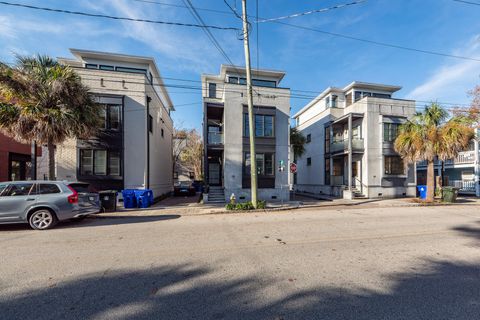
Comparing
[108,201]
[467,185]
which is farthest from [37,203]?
[467,185]

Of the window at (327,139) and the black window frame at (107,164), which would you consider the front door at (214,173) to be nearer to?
the black window frame at (107,164)

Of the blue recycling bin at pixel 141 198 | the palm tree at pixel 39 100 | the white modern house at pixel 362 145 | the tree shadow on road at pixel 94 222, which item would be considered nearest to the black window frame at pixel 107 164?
the blue recycling bin at pixel 141 198

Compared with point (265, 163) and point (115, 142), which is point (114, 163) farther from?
point (265, 163)

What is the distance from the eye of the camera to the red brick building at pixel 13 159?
1576cm

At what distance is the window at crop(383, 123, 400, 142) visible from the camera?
18703mm

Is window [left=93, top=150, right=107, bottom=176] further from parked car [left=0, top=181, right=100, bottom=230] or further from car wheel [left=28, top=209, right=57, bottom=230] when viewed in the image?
car wheel [left=28, top=209, right=57, bottom=230]

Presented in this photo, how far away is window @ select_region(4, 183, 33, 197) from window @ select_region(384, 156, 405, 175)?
21.8m

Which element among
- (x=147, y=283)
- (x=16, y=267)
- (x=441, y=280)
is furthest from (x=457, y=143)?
(x=16, y=267)

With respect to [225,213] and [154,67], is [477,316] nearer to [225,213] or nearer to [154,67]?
[225,213]

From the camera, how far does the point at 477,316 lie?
9.11 ft

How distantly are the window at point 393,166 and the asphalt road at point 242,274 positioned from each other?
12555 millimetres

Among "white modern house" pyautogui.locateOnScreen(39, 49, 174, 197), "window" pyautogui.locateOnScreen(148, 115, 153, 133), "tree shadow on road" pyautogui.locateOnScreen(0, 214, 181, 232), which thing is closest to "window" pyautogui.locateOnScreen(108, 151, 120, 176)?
"white modern house" pyautogui.locateOnScreen(39, 49, 174, 197)

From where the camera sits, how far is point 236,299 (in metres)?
3.19

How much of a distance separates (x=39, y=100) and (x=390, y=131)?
2299 cm
